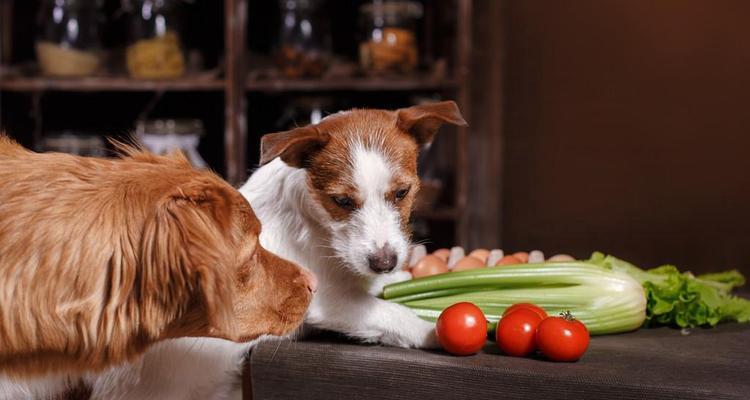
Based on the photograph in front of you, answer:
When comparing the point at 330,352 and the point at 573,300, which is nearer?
the point at 330,352

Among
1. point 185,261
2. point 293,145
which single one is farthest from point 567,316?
point 185,261

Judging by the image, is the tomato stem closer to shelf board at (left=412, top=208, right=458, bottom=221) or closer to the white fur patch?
the white fur patch

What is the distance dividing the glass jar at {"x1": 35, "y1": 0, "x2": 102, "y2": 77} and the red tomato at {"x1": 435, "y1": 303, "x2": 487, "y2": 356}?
8.32ft

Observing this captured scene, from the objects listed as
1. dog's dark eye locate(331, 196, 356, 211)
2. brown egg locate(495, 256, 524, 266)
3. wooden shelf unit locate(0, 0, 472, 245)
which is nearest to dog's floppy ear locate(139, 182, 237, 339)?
dog's dark eye locate(331, 196, 356, 211)

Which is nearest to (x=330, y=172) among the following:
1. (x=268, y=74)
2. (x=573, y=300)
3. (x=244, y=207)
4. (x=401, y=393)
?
(x=244, y=207)

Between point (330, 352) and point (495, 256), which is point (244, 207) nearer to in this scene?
point (330, 352)

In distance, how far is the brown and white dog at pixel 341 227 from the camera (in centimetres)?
163

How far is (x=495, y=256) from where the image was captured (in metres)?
2.24

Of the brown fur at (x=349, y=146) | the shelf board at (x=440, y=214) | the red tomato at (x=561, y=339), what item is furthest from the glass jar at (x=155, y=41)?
the red tomato at (x=561, y=339)

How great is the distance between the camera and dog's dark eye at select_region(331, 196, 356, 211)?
166 centimetres

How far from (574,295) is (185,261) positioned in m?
0.90

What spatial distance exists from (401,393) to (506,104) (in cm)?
258

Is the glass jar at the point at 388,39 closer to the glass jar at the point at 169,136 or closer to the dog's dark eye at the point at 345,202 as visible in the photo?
the glass jar at the point at 169,136

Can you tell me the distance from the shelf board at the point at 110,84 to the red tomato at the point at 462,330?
2.15 meters
